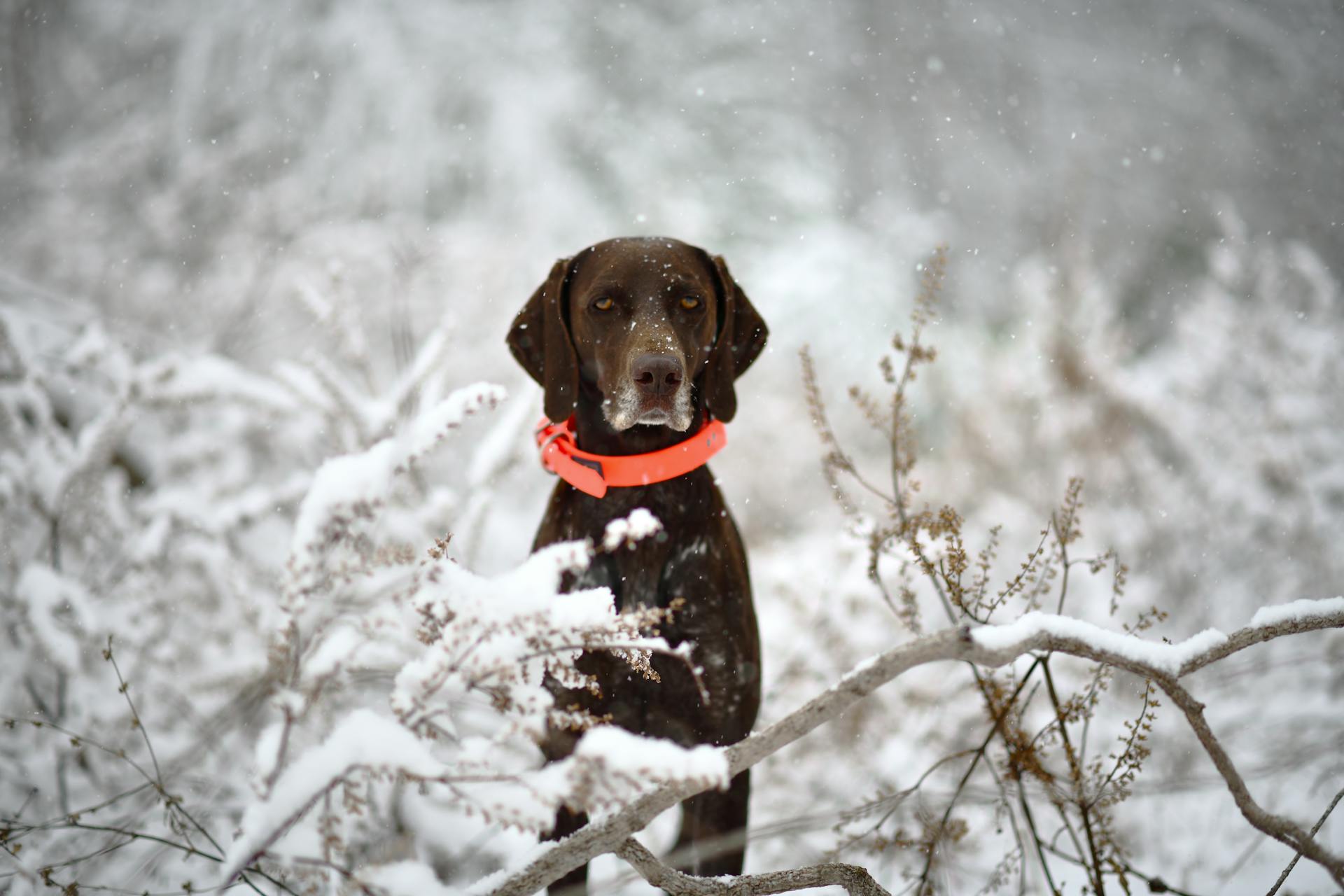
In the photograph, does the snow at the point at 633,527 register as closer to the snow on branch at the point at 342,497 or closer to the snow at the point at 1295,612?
the snow on branch at the point at 342,497

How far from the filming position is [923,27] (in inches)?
408

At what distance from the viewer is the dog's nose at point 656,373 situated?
6.59ft

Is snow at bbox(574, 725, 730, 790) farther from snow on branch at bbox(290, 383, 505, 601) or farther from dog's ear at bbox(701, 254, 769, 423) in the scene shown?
dog's ear at bbox(701, 254, 769, 423)

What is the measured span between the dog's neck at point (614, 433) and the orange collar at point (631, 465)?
0.03m

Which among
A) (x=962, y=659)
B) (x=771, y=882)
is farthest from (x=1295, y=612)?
(x=771, y=882)

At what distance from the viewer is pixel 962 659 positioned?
3.80 feet

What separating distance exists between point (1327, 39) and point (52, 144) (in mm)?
9264

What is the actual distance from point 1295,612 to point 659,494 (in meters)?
1.37

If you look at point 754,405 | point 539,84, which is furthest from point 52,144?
point 754,405

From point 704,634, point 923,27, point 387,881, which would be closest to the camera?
point 387,881

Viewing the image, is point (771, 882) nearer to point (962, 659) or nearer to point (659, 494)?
point (962, 659)

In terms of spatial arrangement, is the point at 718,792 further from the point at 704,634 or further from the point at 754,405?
the point at 754,405

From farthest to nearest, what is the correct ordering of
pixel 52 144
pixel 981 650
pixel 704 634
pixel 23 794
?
pixel 52 144, pixel 23 794, pixel 704 634, pixel 981 650

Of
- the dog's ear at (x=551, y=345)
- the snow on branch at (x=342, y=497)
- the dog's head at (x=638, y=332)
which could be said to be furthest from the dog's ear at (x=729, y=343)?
the snow on branch at (x=342, y=497)
